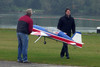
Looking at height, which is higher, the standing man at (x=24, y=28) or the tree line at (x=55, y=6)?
the tree line at (x=55, y=6)

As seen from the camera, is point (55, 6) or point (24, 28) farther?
point (55, 6)

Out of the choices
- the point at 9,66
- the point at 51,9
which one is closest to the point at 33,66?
the point at 9,66

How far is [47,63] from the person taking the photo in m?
10.9

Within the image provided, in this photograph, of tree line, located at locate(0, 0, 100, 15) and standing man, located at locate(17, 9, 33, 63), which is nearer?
standing man, located at locate(17, 9, 33, 63)

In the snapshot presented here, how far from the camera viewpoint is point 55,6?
87.6 meters

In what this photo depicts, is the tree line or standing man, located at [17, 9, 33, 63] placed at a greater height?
the tree line

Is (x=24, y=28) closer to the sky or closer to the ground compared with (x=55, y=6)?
closer to the ground

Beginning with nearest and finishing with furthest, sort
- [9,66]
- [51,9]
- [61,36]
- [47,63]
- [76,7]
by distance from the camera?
[9,66]
[47,63]
[61,36]
[76,7]
[51,9]

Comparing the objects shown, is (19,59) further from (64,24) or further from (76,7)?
(76,7)

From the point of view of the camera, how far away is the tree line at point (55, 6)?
81812 millimetres

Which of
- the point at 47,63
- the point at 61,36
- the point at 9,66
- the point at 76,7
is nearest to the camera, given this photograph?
the point at 9,66

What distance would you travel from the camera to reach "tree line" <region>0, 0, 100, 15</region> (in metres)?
81.8

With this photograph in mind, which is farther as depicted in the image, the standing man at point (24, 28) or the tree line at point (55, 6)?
the tree line at point (55, 6)

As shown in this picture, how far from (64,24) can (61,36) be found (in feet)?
1.81
